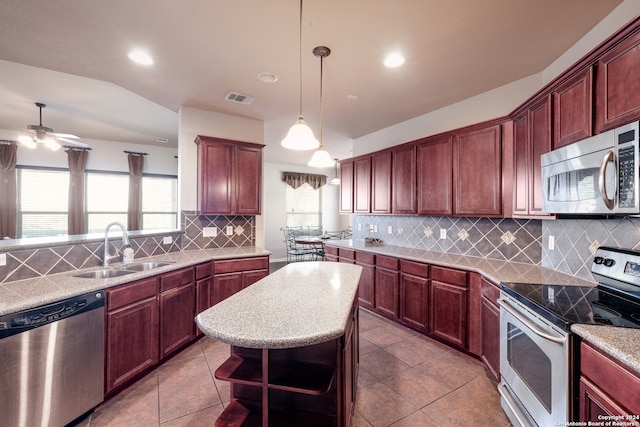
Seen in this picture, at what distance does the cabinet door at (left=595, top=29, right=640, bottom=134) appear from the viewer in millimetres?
1338

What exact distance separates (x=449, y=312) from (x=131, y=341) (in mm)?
2832

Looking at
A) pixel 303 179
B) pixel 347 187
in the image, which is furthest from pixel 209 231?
pixel 303 179

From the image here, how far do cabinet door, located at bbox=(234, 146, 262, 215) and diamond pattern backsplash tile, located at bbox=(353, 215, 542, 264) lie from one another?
196 cm

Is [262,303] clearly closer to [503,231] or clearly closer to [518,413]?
[518,413]

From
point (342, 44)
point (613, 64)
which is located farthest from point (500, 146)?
point (342, 44)

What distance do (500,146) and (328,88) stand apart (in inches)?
71.5

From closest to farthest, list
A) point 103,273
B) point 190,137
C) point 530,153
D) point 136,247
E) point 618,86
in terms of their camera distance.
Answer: point 618,86
point 530,153
point 103,273
point 136,247
point 190,137

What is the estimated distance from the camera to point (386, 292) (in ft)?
11.2

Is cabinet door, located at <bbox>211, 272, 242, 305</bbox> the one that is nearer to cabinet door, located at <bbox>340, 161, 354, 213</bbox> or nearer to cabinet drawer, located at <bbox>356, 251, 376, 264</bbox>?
cabinet drawer, located at <bbox>356, 251, 376, 264</bbox>

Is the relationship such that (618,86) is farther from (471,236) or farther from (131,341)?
(131,341)

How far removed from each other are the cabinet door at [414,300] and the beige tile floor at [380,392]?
0.91 ft

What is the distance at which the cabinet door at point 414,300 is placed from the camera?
2.94 metres

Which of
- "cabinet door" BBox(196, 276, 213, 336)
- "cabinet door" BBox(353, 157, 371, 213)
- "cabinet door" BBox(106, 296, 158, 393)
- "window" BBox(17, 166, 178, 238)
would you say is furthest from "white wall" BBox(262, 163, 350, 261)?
"cabinet door" BBox(106, 296, 158, 393)

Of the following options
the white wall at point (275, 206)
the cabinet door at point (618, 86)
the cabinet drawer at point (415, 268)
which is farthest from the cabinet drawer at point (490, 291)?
the white wall at point (275, 206)
